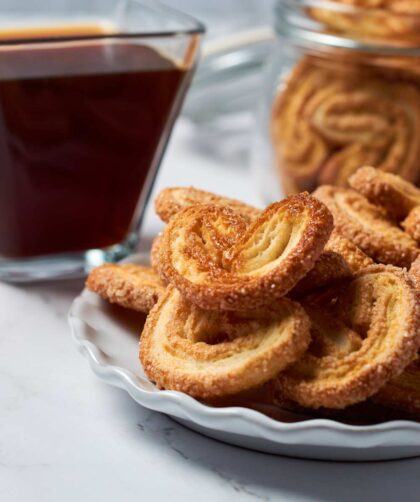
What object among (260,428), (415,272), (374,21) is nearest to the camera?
(260,428)

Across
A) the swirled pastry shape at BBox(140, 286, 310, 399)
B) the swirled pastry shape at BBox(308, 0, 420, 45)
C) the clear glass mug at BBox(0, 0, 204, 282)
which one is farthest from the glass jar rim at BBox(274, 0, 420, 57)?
the swirled pastry shape at BBox(140, 286, 310, 399)

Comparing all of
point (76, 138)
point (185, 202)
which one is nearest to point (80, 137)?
point (76, 138)

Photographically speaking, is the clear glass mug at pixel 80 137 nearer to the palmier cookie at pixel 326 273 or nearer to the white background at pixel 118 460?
the white background at pixel 118 460

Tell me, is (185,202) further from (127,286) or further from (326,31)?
(326,31)

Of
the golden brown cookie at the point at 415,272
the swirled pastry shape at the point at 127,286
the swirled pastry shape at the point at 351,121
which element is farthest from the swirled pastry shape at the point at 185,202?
the swirled pastry shape at the point at 351,121

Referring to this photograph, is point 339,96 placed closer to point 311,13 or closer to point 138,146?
point 311,13

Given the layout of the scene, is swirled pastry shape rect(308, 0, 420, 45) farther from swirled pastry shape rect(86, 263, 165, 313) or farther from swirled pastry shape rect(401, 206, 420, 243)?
swirled pastry shape rect(86, 263, 165, 313)
